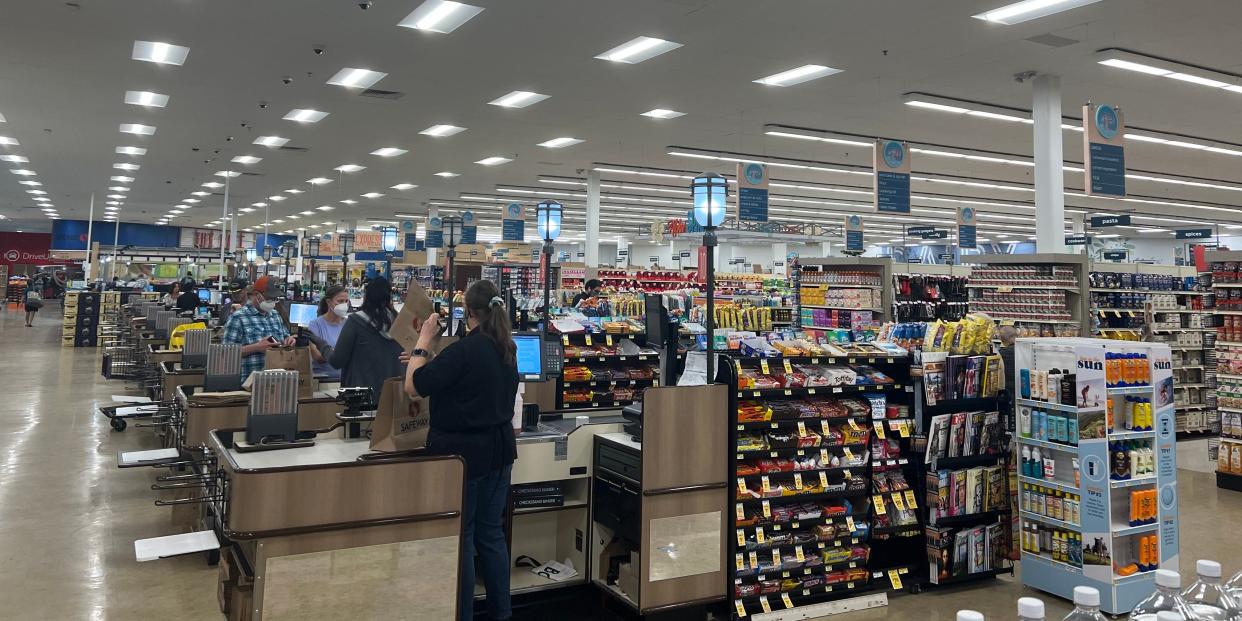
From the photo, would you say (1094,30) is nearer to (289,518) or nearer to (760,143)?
(760,143)

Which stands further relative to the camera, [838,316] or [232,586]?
[838,316]

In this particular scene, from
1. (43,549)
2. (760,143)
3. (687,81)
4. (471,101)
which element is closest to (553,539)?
(43,549)

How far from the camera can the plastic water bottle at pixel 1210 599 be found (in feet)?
4.03

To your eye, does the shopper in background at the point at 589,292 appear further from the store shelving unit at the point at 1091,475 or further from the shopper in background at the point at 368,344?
the store shelving unit at the point at 1091,475

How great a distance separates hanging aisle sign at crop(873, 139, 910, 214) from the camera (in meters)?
10.6

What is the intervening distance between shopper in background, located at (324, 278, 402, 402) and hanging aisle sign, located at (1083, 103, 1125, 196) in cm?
→ 715

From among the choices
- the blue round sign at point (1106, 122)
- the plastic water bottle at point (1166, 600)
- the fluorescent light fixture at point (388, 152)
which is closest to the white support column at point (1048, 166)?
the blue round sign at point (1106, 122)

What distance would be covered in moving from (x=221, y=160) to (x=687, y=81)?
10.7m

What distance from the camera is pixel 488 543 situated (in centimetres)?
339

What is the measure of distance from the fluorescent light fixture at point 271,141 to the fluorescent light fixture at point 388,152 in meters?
1.56

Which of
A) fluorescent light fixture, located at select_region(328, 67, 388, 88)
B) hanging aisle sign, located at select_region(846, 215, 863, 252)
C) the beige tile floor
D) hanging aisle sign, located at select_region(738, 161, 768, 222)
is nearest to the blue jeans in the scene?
the beige tile floor

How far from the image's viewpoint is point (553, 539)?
4332 millimetres

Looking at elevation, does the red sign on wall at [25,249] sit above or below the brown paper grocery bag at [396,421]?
above

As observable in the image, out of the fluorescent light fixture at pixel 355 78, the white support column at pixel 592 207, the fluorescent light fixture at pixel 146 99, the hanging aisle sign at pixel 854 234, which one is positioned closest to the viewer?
the fluorescent light fixture at pixel 355 78
